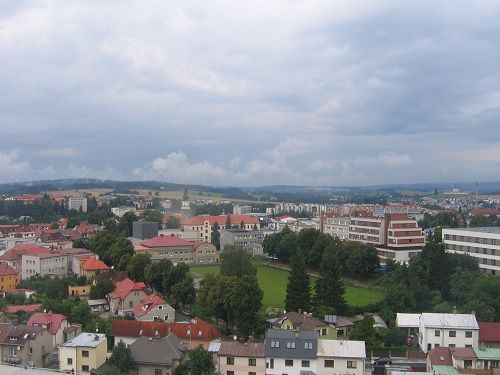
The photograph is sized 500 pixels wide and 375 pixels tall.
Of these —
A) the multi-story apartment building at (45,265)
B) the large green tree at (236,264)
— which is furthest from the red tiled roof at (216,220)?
the large green tree at (236,264)

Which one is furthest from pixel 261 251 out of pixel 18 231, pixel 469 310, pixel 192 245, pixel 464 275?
pixel 469 310

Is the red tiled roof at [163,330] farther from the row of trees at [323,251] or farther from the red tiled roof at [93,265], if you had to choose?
the red tiled roof at [93,265]

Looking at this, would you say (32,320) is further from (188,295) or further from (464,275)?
(464,275)

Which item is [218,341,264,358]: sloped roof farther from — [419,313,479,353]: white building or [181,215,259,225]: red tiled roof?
[181,215,259,225]: red tiled roof

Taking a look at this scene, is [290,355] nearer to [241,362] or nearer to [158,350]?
[241,362]

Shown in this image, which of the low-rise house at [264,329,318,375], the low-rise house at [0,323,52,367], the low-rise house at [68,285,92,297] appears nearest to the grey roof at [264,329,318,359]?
the low-rise house at [264,329,318,375]

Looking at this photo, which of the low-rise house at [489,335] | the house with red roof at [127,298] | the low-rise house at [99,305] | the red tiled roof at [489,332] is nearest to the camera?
the low-rise house at [489,335]
